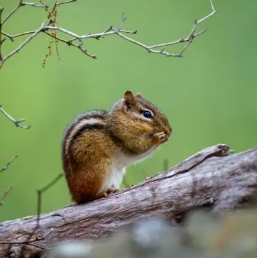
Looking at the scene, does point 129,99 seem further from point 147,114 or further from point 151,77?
point 151,77

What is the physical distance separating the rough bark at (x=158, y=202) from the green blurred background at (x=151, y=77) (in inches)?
53.9

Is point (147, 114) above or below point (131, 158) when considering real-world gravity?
above

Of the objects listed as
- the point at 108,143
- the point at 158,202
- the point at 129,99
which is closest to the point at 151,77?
the point at 129,99

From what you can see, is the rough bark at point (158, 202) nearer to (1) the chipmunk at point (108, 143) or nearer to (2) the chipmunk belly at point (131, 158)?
(1) the chipmunk at point (108, 143)

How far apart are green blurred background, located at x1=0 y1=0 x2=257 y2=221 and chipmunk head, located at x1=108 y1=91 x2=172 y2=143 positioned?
1.08 m

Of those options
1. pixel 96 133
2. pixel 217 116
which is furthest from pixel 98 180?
pixel 217 116

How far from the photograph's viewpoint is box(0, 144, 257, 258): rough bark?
164cm

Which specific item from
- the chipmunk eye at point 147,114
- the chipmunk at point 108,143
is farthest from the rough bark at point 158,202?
the chipmunk eye at point 147,114

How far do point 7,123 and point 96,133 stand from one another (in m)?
1.58

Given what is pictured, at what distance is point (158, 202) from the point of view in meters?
1.76

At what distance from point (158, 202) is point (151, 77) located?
1.69m

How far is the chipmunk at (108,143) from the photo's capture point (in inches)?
79.0

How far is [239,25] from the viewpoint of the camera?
335cm

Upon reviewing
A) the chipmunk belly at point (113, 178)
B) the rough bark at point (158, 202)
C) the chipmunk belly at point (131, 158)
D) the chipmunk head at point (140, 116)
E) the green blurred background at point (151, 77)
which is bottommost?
the rough bark at point (158, 202)
